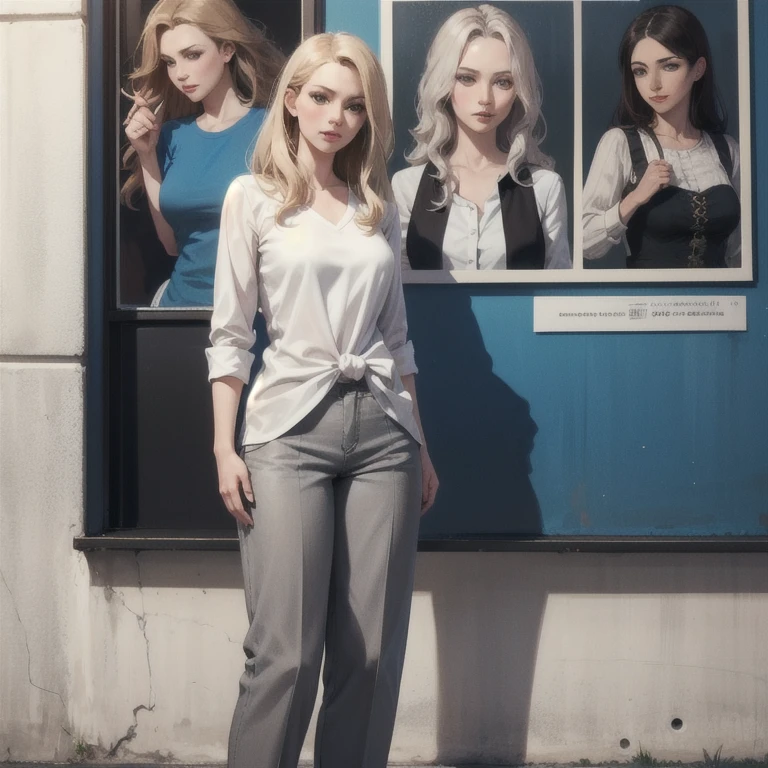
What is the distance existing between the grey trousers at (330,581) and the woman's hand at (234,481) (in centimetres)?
3

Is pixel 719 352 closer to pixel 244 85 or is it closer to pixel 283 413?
pixel 283 413

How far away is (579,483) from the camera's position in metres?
3.72

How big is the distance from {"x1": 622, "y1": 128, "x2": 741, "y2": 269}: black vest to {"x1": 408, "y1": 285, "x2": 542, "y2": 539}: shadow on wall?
0.70m

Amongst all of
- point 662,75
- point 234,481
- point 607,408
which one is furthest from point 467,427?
point 662,75

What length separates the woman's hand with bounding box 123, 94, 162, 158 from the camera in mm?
3729

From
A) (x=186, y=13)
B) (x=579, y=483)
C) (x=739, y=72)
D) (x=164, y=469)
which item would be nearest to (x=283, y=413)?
(x=164, y=469)

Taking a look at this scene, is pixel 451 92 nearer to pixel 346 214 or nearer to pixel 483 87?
pixel 483 87

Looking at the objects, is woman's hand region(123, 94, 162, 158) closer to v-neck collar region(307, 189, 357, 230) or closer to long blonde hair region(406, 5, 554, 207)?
long blonde hair region(406, 5, 554, 207)

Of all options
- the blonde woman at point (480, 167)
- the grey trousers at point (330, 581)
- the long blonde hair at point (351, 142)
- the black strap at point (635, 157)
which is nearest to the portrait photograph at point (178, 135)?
the blonde woman at point (480, 167)

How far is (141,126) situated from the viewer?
3730 millimetres

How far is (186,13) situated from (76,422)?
5.28 ft

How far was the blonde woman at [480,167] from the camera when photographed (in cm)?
371

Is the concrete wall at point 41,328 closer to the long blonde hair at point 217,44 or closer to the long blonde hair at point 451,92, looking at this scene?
the long blonde hair at point 217,44

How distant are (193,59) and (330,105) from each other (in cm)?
115
